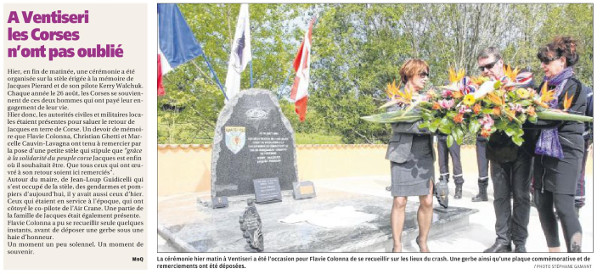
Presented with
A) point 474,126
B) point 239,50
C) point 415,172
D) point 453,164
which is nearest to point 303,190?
point 453,164

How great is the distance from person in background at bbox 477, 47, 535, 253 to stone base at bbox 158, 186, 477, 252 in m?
0.82

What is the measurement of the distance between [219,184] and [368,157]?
6.36 meters

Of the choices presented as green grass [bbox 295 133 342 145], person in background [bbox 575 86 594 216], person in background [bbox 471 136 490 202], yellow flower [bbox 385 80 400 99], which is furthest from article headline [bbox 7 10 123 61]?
green grass [bbox 295 133 342 145]

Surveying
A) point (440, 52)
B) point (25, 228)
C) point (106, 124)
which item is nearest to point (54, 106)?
point (106, 124)

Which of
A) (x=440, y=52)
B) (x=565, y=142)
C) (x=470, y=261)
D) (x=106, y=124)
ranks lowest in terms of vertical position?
(x=470, y=261)

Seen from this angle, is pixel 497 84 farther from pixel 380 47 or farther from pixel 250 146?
pixel 380 47

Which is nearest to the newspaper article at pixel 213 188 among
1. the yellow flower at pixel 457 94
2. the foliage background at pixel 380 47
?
the yellow flower at pixel 457 94

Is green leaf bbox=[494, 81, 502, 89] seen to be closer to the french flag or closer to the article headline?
the article headline

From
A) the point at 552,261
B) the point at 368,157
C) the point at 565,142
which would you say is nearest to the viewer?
the point at 565,142

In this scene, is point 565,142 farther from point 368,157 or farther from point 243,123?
point 368,157

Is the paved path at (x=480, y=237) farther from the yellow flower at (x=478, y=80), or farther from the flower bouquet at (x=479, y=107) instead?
the yellow flower at (x=478, y=80)

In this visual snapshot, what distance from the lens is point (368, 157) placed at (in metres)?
10.8

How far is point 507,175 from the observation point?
2.94 meters

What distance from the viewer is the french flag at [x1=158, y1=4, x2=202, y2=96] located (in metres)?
5.94
